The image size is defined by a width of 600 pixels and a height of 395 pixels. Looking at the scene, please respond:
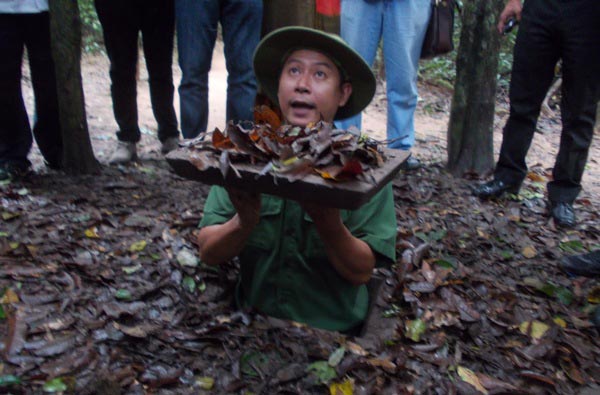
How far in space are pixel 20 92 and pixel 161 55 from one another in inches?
42.0

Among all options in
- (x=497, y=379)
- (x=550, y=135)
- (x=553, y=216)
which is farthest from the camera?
(x=550, y=135)

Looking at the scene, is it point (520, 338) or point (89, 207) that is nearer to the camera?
point (520, 338)

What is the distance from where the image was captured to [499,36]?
4680mm

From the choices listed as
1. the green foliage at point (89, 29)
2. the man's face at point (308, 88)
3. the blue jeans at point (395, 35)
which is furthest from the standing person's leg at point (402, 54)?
the green foliage at point (89, 29)

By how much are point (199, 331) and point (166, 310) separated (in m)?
0.25

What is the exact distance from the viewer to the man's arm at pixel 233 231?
196cm

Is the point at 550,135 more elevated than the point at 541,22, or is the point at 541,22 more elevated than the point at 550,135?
the point at 541,22

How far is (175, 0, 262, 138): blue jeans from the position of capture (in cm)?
359

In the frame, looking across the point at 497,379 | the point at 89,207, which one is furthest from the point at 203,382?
the point at 89,207

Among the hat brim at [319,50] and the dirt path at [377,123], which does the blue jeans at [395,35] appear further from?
the hat brim at [319,50]

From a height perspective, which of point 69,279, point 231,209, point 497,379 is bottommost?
point 497,379

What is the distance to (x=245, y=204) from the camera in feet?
6.49

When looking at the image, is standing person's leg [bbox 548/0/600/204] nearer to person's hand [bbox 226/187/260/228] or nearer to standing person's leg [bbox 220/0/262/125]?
standing person's leg [bbox 220/0/262/125]

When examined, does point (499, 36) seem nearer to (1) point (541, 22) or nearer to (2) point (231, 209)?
(1) point (541, 22)
